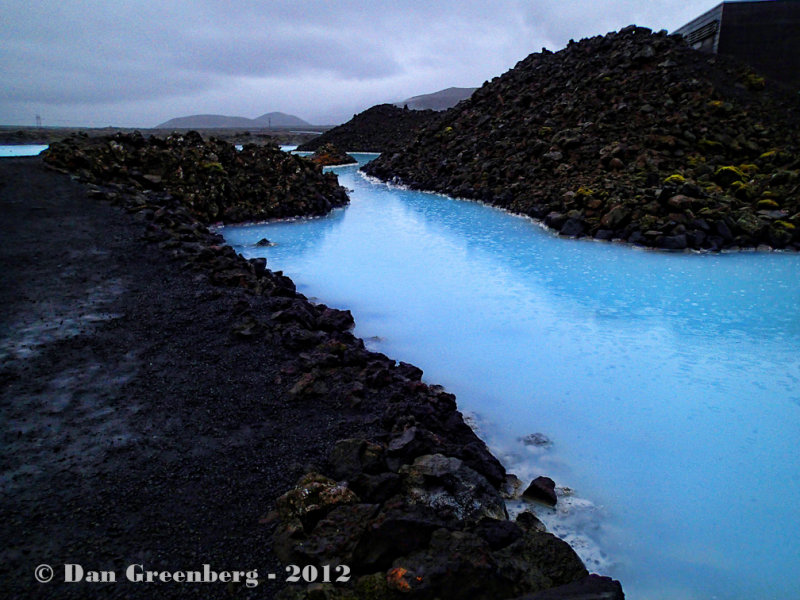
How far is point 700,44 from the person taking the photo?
2442 centimetres

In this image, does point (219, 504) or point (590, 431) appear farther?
point (590, 431)

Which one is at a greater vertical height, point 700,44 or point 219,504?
point 700,44

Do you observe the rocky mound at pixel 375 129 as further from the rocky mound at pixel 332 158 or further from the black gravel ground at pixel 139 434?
the black gravel ground at pixel 139 434

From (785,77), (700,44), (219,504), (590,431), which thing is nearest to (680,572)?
(590,431)

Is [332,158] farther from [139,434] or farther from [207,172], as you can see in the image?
[139,434]

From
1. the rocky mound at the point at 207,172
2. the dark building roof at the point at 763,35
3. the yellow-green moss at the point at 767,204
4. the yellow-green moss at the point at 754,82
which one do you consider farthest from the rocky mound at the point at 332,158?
the yellow-green moss at the point at 767,204

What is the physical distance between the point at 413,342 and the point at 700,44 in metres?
26.3

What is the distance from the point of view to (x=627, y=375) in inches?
246

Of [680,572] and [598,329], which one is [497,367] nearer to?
[598,329]

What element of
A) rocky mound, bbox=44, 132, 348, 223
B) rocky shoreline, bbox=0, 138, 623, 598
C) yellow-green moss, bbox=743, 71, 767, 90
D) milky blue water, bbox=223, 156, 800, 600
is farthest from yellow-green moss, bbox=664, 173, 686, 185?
rocky shoreline, bbox=0, 138, 623, 598

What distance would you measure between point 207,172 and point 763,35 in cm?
2487

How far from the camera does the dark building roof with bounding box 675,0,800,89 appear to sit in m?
21.3

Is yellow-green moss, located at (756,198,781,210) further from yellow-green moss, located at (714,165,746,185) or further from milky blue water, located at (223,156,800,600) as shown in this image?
milky blue water, located at (223,156,800,600)

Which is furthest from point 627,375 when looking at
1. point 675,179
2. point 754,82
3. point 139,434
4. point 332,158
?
point 332,158
